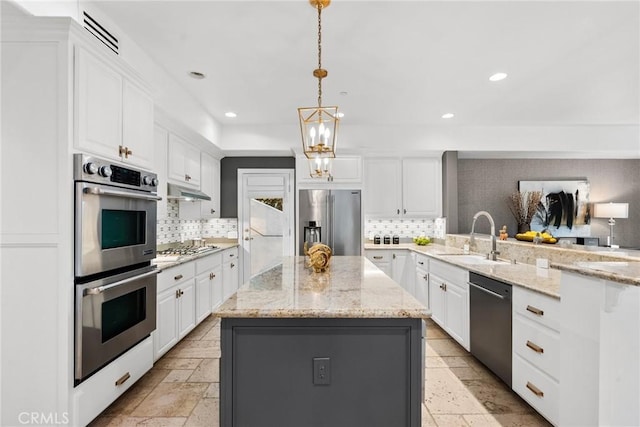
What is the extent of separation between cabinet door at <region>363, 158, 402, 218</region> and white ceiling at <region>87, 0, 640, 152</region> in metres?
1.06

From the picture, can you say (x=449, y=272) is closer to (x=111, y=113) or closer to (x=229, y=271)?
(x=229, y=271)

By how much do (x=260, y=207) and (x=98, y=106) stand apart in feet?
11.1

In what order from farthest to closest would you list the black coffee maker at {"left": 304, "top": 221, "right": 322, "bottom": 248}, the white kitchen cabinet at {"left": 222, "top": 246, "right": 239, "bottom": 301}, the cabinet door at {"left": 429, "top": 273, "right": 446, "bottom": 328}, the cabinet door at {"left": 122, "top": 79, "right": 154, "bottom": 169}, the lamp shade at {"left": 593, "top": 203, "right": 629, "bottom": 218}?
the lamp shade at {"left": 593, "top": 203, "right": 629, "bottom": 218} < the black coffee maker at {"left": 304, "top": 221, "right": 322, "bottom": 248} < the white kitchen cabinet at {"left": 222, "top": 246, "right": 239, "bottom": 301} < the cabinet door at {"left": 429, "top": 273, "right": 446, "bottom": 328} < the cabinet door at {"left": 122, "top": 79, "right": 154, "bottom": 169}

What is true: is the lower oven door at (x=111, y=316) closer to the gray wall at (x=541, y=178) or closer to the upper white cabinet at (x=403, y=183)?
the upper white cabinet at (x=403, y=183)

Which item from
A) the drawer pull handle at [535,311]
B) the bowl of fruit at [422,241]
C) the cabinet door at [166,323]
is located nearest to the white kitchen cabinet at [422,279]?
the bowl of fruit at [422,241]

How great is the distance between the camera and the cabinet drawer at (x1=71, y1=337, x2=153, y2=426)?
177cm

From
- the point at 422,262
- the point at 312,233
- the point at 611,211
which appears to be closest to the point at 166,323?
the point at 312,233

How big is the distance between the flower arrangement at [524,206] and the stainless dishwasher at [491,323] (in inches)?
124

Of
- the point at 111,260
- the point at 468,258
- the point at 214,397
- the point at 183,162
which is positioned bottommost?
the point at 214,397

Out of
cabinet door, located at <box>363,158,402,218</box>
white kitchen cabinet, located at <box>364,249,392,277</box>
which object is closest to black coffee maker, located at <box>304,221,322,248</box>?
white kitchen cabinet, located at <box>364,249,392,277</box>

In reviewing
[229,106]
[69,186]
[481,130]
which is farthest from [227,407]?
[481,130]

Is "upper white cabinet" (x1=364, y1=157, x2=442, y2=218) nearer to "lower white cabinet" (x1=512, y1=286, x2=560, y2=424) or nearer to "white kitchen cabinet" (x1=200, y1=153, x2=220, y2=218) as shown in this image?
"white kitchen cabinet" (x1=200, y1=153, x2=220, y2=218)

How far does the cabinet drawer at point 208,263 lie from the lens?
355 centimetres

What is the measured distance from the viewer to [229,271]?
15.1ft
